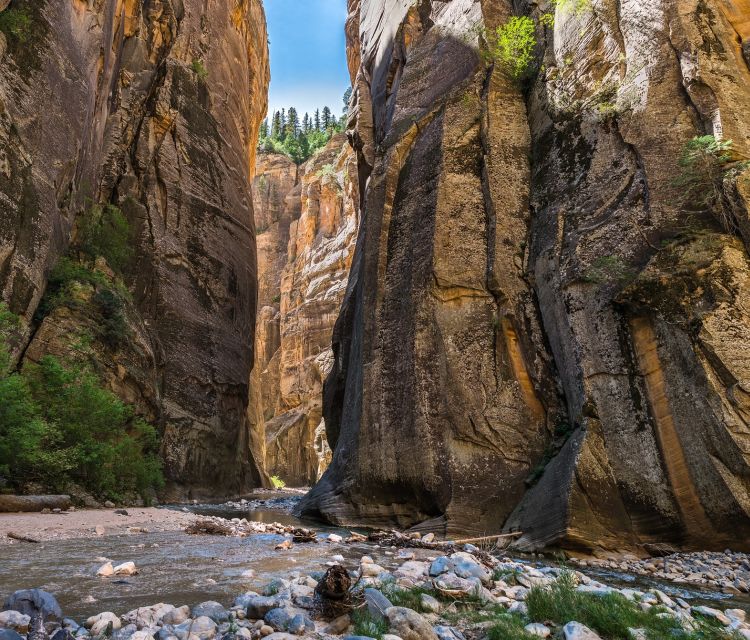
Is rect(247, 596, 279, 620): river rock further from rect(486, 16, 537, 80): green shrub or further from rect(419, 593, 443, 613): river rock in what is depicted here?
rect(486, 16, 537, 80): green shrub

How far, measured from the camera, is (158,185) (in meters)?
24.3

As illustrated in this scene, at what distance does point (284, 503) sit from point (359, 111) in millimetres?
17490

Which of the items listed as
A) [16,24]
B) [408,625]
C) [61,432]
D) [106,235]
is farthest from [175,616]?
[106,235]

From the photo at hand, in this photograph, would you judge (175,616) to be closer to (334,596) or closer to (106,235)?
(334,596)

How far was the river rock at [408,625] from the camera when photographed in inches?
126

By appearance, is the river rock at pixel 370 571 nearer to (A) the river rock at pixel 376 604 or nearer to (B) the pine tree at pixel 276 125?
(A) the river rock at pixel 376 604

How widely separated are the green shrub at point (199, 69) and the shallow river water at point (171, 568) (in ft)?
88.6

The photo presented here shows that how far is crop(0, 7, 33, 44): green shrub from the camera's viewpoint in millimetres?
13008

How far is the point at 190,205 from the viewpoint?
2544 centimetres

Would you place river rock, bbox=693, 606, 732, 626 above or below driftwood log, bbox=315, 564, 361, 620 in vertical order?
below

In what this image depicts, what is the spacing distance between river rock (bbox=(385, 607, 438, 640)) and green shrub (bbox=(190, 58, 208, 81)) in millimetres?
30918

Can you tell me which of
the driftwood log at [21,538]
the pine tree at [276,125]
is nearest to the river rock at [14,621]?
the driftwood log at [21,538]

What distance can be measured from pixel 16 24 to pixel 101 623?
1574cm

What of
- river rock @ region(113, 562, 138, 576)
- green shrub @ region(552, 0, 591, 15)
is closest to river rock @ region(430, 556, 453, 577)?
river rock @ region(113, 562, 138, 576)
